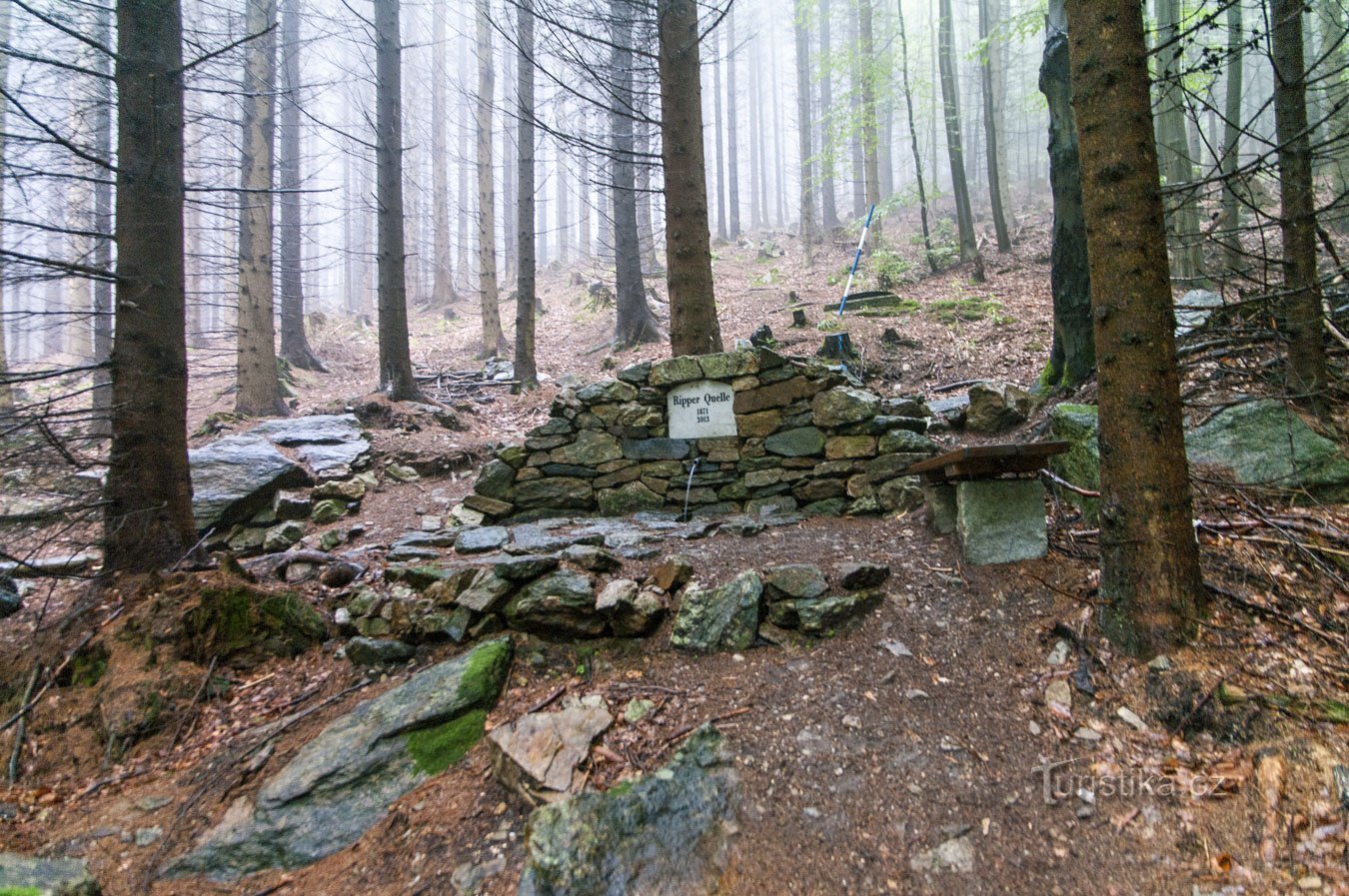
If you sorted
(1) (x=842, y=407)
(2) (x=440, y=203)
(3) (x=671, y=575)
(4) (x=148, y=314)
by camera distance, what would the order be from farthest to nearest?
1. (2) (x=440, y=203)
2. (1) (x=842, y=407)
3. (4) (x=148, y=314)
4. (3) (x=671, y=575)

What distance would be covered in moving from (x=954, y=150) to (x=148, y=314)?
15.1 m

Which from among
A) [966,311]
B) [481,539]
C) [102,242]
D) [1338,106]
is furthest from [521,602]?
[966,311]

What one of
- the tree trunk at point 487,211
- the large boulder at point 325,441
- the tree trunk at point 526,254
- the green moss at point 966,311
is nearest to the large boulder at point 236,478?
the large boulder at point 325,441

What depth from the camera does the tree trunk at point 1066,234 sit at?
572 centimetres

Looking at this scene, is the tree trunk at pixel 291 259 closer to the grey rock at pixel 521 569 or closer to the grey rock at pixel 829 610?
the grey rock at pixel 521 569

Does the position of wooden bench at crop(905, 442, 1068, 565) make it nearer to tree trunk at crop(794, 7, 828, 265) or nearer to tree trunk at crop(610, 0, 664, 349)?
tree trunk at crop(610, 0, 664, 349)

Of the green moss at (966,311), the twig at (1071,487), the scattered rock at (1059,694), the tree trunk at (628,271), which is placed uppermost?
the tree trunk at (628,271)

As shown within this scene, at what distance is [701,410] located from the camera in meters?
5.42

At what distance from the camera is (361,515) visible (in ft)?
19.1

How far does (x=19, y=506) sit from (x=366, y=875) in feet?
12.8

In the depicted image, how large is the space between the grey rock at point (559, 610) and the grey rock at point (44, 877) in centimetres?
184

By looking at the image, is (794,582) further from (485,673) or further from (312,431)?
(312,431)

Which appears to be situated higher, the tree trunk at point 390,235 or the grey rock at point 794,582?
the tree trunk at point 390,235

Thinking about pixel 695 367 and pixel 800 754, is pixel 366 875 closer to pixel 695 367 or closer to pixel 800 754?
pixel 800 754
